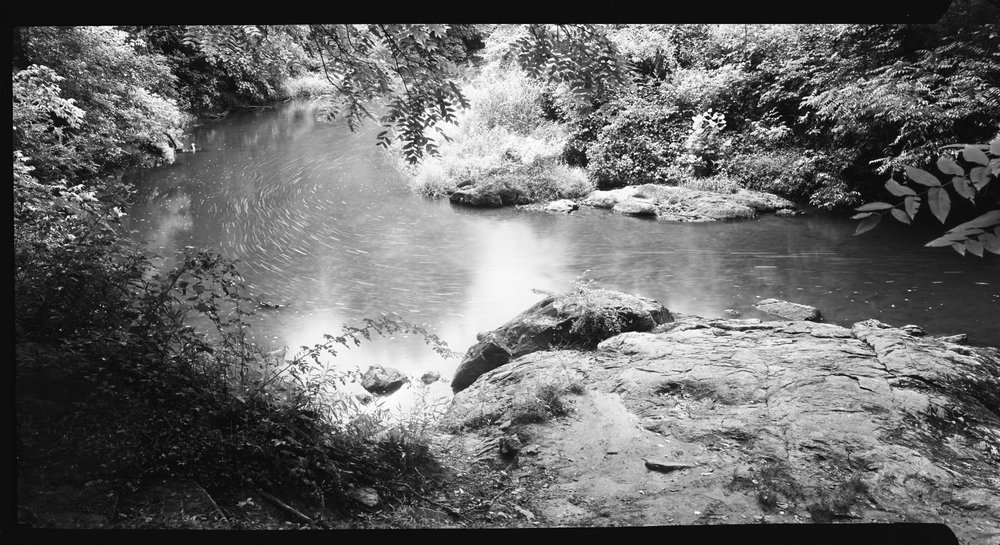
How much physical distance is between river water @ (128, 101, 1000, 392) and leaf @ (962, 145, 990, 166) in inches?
130

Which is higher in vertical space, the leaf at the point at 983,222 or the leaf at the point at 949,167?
the leaf at the point at 949,167

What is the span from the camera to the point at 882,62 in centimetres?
421

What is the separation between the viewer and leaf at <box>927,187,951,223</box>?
0.88 meters

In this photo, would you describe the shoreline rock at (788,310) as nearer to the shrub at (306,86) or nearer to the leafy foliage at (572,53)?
the leafy foliage at (572,53)

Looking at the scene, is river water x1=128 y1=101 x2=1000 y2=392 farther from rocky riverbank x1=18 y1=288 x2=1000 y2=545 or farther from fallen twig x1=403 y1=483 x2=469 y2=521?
fallen twig x1=403 y1=483 x2=469 y2=521

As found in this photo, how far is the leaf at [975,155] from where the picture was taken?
82 cm

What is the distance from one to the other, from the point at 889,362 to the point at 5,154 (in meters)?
4.52

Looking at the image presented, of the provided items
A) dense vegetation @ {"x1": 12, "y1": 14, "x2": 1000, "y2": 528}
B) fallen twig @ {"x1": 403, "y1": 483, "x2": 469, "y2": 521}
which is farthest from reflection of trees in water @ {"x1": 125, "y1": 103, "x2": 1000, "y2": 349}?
fallen twig @ {"x1": 403, "y1": 483, "x2": 469, "y2": 521}

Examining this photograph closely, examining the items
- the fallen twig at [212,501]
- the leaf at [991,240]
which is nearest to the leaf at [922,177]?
the leaf at [991,240]

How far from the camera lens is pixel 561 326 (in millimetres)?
4078

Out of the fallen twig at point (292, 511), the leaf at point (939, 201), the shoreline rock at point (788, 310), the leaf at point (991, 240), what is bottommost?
the fallen twig at point (292, 511)

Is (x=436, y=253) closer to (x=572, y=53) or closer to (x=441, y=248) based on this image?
(x=441, y=248)

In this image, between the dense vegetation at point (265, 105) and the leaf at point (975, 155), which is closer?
the leaf at point (975, 155)

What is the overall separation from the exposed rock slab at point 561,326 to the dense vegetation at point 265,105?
0.53 metres
